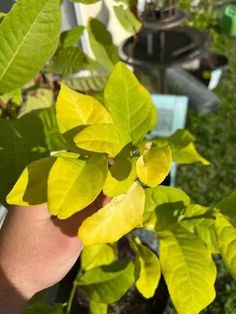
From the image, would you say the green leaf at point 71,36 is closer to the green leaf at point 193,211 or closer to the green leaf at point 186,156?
the green leaf at point 186,156

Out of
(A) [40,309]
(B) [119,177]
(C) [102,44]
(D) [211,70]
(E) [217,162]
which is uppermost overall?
(B) [119,177]

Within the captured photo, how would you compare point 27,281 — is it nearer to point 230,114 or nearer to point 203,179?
point 203,179

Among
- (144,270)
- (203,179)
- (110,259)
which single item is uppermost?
(144,270)

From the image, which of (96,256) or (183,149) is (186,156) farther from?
(96,256)

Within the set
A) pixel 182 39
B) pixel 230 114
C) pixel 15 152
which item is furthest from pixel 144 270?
pixel 182 39

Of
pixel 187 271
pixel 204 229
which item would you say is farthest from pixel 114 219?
pixel 204 229

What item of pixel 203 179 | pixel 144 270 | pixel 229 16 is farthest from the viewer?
pixel 229 16

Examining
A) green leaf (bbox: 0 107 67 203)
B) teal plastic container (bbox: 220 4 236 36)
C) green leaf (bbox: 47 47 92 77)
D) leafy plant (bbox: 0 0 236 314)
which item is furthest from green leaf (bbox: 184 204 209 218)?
teal plastic container (bbox: 220 4 236 36)
